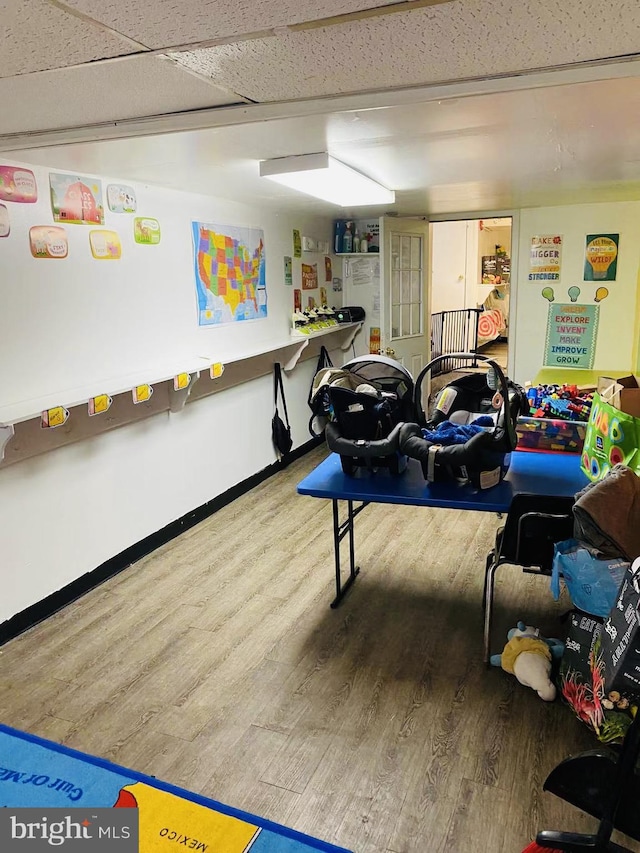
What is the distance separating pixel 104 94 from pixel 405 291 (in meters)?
4.28

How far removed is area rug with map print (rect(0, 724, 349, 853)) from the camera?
5.84 feet

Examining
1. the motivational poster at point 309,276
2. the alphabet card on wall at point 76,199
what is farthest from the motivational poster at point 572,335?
the alphabet card on wall at point 76,199

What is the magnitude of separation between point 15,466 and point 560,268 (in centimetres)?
433

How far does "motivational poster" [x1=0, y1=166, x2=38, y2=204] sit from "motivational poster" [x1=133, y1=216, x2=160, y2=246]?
685 millimetres

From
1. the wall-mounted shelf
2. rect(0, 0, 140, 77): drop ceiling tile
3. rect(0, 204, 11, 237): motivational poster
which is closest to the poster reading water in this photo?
the wall-mounted shelf

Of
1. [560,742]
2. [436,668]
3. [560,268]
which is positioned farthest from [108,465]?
[560,268]

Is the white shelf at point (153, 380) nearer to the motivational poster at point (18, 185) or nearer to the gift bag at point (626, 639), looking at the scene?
the motivational poster at point (18, 185)

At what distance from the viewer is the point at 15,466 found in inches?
110

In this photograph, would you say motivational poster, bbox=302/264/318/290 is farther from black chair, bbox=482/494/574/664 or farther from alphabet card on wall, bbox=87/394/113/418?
black chair, bbox=482/494/574/664

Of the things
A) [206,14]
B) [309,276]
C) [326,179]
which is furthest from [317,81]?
[309,276]

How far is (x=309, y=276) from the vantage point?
5.51m

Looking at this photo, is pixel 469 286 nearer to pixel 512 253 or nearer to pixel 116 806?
pixel 512 253

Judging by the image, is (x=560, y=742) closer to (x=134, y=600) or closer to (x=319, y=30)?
(x=134, y=600)

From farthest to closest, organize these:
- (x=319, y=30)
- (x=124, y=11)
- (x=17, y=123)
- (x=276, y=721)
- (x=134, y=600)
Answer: (x=134, y=600) < (x=276, y=721) < (x=17, y=123) < (x=319, y=30) < (x=124, y=11)
